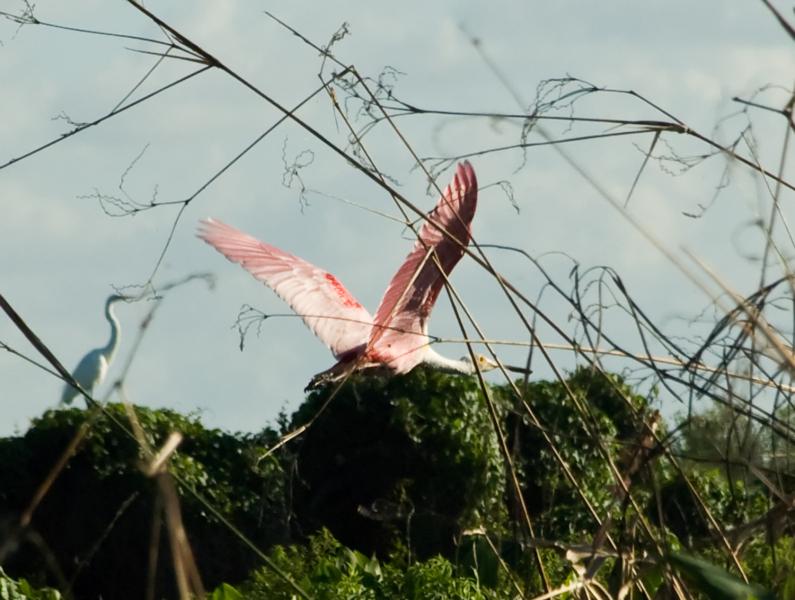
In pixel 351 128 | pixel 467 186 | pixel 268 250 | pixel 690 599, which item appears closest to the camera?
pixel 690 599

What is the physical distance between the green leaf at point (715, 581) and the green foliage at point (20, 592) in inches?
102

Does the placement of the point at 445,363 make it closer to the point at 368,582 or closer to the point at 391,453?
the point at 391,453

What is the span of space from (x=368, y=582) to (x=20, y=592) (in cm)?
85

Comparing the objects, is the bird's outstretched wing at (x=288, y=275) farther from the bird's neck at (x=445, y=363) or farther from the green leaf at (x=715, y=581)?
the green leaf at (x=715, y=581)

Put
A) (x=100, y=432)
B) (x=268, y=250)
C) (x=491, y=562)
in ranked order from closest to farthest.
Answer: (x=491, y=562) → (x=268, y=250) → (x=100, y=432)

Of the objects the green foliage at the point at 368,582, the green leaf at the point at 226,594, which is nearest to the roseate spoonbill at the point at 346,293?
the green foliage at the point at 368,582

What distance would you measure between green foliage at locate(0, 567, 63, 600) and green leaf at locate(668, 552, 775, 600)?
2592mm

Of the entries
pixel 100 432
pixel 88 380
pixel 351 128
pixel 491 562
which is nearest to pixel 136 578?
pixel 100 432

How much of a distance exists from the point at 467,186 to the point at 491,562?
4.26 feet

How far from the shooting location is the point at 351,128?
2.12m

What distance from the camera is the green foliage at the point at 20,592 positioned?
388 cm

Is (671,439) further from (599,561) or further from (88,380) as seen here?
(88,380)

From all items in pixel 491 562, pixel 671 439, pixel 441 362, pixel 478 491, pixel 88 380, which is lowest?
pixel 671 439

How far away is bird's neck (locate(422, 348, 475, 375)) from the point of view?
6.99 meters
